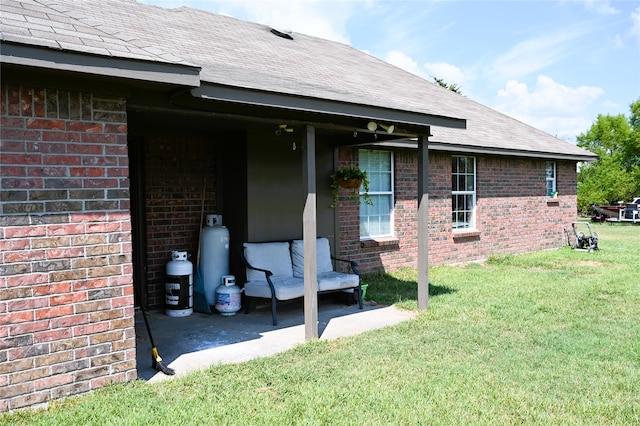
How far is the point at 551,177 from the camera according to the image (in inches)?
542

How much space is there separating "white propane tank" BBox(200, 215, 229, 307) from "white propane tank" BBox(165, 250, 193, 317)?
1.01 ft

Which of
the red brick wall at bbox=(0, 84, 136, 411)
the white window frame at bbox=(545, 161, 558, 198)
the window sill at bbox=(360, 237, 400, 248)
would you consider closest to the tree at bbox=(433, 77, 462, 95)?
the white window frame at bbox=(545, 161, 558, 198)

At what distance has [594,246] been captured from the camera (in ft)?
42.9

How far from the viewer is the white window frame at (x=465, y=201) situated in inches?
436

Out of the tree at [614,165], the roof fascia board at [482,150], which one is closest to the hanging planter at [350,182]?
the roof fascia board at [482,150]

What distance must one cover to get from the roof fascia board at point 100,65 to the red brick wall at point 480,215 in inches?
192

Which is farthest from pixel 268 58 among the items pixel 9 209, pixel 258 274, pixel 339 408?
pixel 339 408

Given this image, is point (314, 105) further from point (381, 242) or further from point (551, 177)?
point (551, 177)

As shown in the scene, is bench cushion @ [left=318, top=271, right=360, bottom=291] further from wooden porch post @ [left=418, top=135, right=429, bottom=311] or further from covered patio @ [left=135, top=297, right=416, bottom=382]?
wooden porch post @ [left=418, top=135, right=429, bottom=311]

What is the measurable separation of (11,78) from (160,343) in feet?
9.75

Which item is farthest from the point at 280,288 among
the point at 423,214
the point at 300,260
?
the point at 423,214

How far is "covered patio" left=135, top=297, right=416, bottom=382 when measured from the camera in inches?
193

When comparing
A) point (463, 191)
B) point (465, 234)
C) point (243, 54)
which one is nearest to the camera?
point (243, 54)

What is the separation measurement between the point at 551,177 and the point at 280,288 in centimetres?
1015
